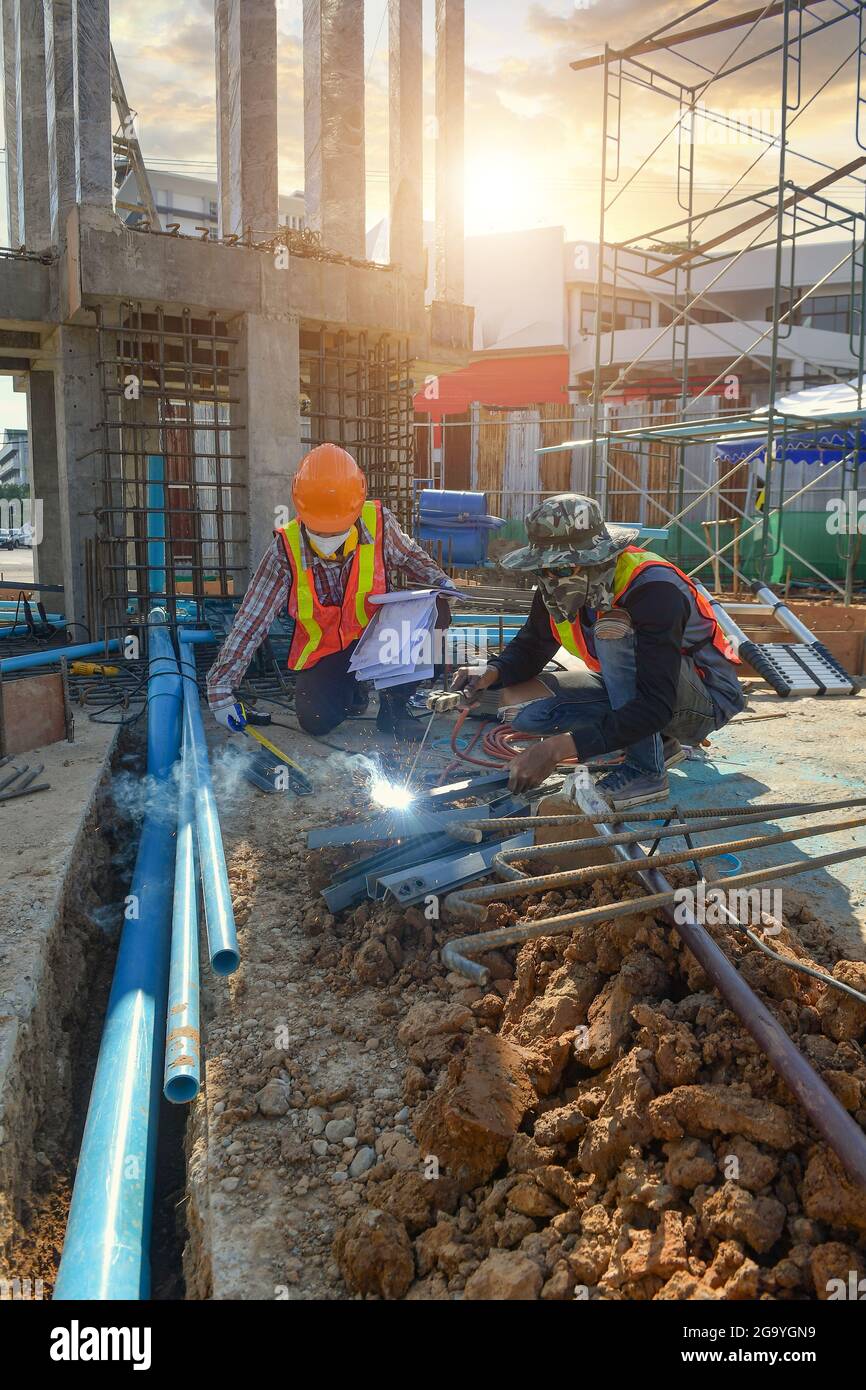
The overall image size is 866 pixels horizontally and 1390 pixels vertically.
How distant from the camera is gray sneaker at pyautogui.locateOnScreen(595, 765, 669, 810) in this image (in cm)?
445

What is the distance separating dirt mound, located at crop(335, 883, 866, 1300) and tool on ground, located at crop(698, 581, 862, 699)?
5.18m

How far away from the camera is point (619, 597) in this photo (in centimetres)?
416

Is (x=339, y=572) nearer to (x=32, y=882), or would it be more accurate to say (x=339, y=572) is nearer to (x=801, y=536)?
(x=32, y=882)

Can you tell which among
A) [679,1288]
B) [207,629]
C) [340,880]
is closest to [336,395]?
[207,629]

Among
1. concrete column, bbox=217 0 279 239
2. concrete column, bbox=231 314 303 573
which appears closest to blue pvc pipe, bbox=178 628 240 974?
concrete column, bbox=231 314 303 573

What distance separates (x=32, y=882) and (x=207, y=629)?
16.7 feet

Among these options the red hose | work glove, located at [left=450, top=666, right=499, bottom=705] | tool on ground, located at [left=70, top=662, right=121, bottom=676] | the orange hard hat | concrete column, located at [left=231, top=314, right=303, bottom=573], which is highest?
concrete column, located at [left=231, top=314, right=303, bottom=573]

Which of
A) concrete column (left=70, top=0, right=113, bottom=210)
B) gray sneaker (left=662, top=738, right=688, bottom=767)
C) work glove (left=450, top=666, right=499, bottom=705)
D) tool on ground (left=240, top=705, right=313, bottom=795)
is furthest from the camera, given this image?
concrete column (left=70, top=0, right=113, bottom=210)

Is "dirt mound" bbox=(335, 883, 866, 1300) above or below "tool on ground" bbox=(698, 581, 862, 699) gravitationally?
below

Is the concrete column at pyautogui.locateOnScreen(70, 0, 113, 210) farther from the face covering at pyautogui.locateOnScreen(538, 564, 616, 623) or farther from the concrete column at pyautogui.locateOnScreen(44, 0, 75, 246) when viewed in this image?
the face covering at pyautogui.locateOnScreen(538, 564, 616, 623)

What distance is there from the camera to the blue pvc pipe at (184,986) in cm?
246

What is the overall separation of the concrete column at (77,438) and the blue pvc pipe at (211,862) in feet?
12.3

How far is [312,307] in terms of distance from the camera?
8883 mm
